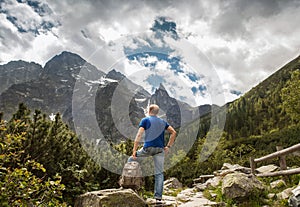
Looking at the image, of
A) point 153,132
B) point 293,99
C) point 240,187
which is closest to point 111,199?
point 153,132

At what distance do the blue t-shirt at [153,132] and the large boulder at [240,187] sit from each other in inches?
77.0

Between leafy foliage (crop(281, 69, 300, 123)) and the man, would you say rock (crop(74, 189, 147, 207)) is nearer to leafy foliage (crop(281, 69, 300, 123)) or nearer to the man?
the man

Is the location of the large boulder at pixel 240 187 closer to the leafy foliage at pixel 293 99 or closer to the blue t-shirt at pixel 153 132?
the blue t-shirt at pixel 153 132

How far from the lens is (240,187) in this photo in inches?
254

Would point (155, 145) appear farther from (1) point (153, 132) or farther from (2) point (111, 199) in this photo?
(2) point (111, 199)

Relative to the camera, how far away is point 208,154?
5591cm

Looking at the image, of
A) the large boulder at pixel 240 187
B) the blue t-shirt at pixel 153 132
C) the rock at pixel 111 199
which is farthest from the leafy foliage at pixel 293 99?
the rock at pixel 111 199

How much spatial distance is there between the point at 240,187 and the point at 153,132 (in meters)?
2.45

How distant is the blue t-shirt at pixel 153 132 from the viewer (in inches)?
256

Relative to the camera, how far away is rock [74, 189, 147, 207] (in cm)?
575

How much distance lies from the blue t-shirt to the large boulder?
77.0 inches

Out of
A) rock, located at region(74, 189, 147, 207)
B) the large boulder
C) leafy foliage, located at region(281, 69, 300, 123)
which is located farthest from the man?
leafy foliage, located at region(281, 69, 300, 123)

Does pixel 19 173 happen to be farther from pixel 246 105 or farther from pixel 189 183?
pixel 246 105

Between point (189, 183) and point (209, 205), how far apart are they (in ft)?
54.5
